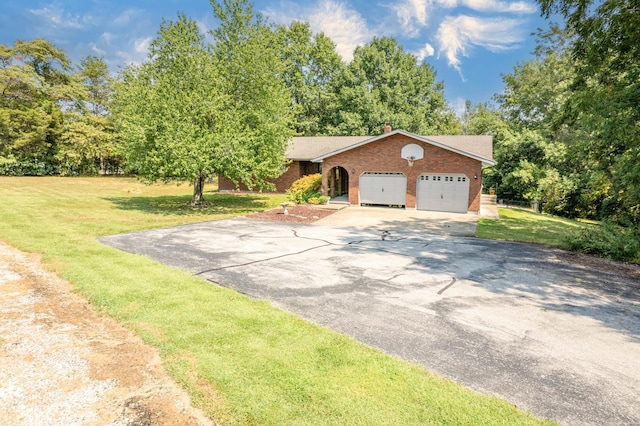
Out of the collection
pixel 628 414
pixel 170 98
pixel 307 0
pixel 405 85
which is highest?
pixel 307 0

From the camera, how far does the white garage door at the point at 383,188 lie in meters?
22.2

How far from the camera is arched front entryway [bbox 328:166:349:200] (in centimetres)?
2509

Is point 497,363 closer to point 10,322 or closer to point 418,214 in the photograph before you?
point 10,322

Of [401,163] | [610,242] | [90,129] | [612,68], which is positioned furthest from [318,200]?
[90,129]

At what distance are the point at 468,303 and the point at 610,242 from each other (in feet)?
24.6

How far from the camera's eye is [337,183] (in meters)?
26.6

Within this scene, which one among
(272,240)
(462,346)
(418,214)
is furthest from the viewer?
(418,214)

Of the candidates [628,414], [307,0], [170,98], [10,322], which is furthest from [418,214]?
[307,0]

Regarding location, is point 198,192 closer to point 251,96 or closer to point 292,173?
point 251,96

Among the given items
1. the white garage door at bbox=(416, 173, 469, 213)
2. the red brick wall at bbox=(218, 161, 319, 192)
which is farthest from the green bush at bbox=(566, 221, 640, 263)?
the red brick wall at bbox=(218, 161, 319, 192)

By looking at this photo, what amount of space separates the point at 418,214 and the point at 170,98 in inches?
583

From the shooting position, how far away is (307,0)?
35031 mm

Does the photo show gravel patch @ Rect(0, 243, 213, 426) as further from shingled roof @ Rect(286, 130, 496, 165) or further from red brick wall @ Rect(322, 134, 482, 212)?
red brick wall @ Rect(322, 134, 482, 212)

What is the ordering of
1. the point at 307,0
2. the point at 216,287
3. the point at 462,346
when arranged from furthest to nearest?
1. the point at 307,0
2. the point at 216,287
3. the point at 462,346
